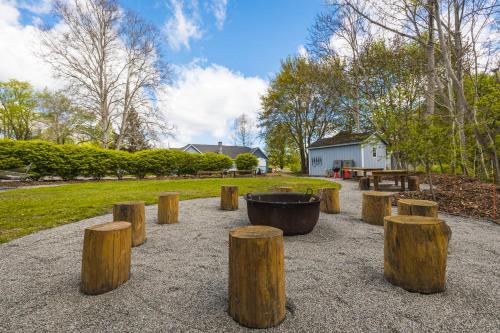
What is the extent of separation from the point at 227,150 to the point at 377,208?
37.9 metres

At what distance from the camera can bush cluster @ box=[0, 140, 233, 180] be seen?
1238cm

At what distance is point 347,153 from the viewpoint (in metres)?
21.3

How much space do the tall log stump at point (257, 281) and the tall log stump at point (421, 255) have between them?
124cm

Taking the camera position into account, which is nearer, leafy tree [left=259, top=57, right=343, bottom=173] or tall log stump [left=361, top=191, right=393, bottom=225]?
tall log stump [left=361, top=191, right=393, bottom=225]

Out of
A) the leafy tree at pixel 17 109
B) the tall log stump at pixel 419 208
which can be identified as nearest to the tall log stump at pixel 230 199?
the tall log stump at pixel 419 208

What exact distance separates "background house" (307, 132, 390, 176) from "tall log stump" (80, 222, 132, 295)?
1709 cm

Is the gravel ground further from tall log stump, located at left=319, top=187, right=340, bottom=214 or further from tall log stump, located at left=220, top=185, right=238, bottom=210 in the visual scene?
tall log stump, located at left=220, top=185, right=238, bottom=210

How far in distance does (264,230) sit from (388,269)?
4.47 feet

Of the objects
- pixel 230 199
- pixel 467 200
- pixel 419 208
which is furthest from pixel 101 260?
pixel 467 200

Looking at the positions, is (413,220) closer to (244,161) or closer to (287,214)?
(287,214)

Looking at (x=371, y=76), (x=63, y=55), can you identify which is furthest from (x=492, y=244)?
(x=63, y=55)

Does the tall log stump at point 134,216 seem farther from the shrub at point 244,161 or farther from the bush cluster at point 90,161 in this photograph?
the shrub at point 244,161

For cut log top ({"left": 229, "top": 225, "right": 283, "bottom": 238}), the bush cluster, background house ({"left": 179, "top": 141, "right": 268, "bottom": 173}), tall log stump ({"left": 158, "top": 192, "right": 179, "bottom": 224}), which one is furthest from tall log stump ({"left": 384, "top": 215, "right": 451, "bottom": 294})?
background house ({"left": 179, "top": 141, "right": 268, "bottom": 173})

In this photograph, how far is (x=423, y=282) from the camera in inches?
82.7
